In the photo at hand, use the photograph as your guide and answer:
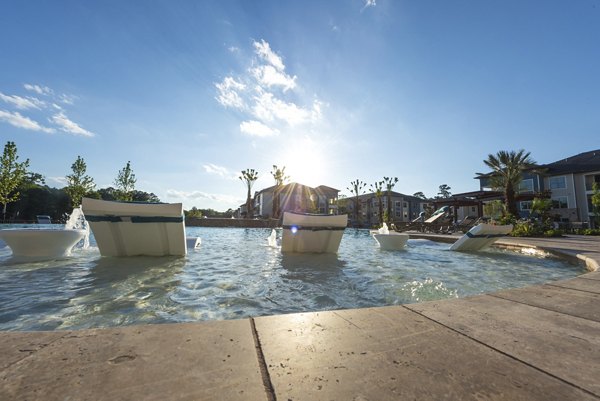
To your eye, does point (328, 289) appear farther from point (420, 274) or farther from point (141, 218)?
point (141, 218)

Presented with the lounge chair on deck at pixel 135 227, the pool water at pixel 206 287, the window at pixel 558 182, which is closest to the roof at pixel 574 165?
the window at pixel 558 182

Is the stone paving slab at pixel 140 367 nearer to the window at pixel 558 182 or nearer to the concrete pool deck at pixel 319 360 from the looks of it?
the concrete pool deck at pixel 319 360

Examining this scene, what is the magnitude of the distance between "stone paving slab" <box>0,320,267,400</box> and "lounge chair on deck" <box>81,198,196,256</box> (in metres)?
4.93

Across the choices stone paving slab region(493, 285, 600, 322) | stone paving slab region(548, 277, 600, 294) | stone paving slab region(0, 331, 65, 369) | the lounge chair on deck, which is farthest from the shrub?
stone paving slab region(0, 331, 65, 369)

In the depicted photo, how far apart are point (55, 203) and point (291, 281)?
215ft

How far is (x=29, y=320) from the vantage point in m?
Answer: 2.54

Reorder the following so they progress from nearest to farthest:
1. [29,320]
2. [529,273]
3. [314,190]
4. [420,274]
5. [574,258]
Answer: [29,320], [420,274], [529,273], [574,258], [314,190]

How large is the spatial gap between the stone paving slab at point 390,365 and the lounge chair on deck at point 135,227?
5.21 m

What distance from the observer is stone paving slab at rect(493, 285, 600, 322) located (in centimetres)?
241

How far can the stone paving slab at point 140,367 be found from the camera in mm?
1144

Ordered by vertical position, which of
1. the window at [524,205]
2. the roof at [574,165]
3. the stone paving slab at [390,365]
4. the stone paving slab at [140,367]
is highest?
the roof at [574,165]

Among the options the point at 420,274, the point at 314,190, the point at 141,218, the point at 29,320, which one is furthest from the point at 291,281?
the point at 314,190

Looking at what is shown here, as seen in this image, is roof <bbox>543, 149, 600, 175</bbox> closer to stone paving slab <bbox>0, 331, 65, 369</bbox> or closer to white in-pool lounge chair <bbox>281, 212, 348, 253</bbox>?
white in-pool lounge chair <bbox>281, 212, 348, 253</bbox>

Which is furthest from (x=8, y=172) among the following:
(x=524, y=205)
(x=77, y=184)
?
(x=524, y=205)
